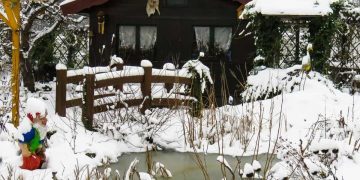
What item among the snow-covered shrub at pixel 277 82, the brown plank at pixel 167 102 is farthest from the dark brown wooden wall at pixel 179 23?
the brown plank at pixel 167 102

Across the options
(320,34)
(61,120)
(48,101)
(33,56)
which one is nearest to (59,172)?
(61,120)

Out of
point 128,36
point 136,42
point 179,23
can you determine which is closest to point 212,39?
point 179,23

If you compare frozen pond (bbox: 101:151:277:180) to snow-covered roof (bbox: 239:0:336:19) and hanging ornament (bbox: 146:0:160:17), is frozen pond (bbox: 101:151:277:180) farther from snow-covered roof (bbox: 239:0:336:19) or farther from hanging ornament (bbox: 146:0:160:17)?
hanging ornament (bbox: 146:0:160:17)

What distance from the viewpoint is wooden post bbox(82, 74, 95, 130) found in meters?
8.14

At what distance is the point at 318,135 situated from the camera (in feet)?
25.0

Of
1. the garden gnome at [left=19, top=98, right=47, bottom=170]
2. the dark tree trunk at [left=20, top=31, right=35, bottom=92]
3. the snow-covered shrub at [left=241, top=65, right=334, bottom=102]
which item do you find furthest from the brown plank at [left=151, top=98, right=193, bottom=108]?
the dark tree trunk at [left=20, top=31, right=35, bottom=92]

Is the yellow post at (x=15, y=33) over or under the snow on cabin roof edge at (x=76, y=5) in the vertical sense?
under

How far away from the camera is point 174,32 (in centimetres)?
1334

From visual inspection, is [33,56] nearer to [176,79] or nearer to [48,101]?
[48,101]

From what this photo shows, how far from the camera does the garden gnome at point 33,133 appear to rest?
19.0 feet

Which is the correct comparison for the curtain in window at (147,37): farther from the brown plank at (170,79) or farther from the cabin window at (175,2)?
the brown plank at (170,79)

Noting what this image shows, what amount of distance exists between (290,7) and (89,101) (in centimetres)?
550

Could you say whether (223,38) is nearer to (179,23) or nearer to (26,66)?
(179,23)

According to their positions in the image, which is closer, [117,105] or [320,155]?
[320,155]
